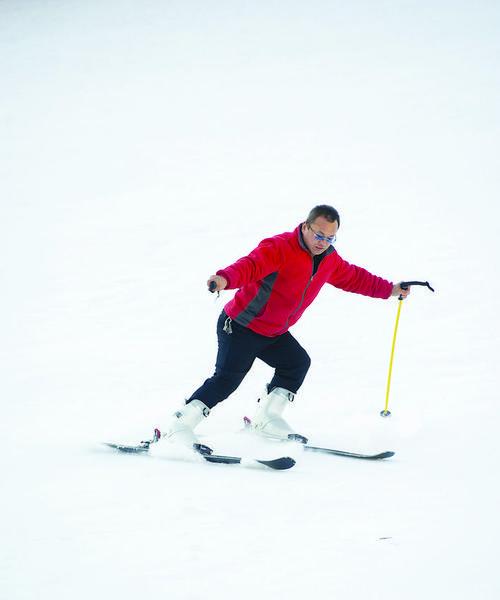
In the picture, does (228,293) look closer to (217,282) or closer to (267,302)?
(267,302)

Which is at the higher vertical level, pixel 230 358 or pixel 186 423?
pixel 230 358

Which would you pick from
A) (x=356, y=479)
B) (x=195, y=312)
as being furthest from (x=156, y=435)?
(x=195, y=312)

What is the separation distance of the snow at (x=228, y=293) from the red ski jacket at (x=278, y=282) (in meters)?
0.69

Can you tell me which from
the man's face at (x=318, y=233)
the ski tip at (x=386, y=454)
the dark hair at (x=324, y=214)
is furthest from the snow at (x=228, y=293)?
the dark hair at (x=324, y=214)

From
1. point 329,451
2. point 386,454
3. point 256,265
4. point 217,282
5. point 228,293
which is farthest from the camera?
point 228,293

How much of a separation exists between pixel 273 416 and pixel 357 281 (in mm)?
874

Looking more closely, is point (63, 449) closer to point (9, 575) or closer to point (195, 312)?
point (9, 575)

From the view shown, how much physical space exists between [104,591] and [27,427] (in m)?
2.43

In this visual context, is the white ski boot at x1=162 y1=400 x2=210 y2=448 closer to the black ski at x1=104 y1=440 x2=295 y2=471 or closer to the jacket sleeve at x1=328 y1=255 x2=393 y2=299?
the black ski at x1=104 y1=440 x2=295 y2=471

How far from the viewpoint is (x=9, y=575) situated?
103 inches

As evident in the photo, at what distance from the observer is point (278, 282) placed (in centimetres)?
395

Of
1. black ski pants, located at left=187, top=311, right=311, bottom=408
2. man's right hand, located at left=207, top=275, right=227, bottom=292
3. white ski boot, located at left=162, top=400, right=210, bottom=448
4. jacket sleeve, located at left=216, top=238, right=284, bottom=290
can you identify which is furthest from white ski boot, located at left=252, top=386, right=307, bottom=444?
man's right hand, located at left=207, top=275, right=227, bottom=292

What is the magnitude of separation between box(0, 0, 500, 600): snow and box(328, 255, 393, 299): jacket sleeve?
31.8 inches

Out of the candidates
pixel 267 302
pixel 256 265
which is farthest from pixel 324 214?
pixel 267 302
